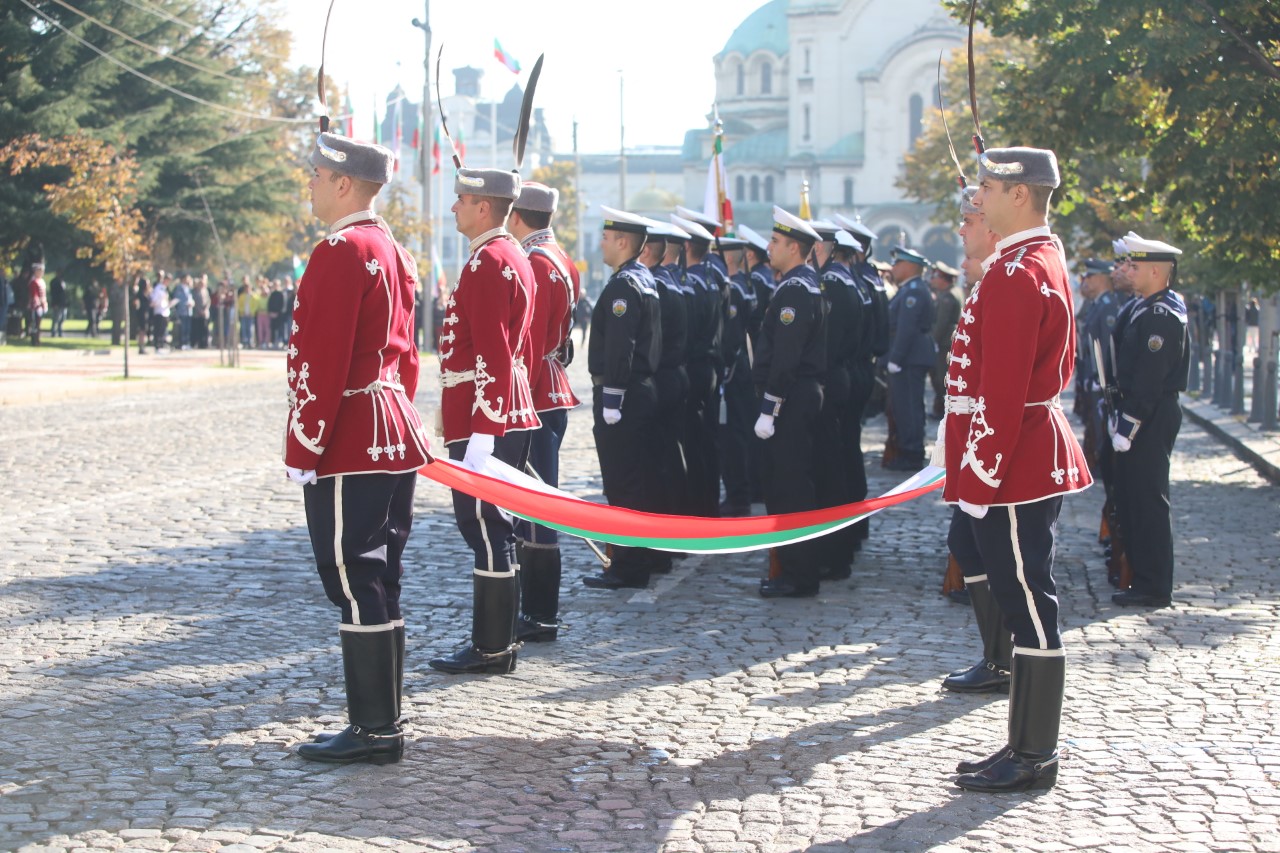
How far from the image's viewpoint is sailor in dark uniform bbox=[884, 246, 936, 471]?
1599 cm

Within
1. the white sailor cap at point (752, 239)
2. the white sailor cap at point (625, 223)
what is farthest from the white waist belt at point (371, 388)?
the white sailor cap at point (752, 239)

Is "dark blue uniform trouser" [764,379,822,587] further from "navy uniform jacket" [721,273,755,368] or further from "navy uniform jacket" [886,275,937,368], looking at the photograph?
"navy uniform jacket" [886,275,937,368]

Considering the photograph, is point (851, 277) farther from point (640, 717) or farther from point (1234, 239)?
point (1234, 239)

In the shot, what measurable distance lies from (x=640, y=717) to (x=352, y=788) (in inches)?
53.2

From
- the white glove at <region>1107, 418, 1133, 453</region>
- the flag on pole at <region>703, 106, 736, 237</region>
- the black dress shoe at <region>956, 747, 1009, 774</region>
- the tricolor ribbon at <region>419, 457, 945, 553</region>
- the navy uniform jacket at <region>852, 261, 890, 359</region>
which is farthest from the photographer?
the flag on pole at <region>703, 106, 736, 237</region>

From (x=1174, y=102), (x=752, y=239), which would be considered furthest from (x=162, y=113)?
(x=1174, y=102)

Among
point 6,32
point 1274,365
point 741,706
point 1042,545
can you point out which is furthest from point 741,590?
point 6,32

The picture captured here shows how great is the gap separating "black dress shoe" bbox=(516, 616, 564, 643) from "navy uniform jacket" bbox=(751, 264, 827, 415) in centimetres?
211

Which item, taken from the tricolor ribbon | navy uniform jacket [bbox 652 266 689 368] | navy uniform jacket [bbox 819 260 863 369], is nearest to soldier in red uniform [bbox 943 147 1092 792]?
the tricolor ribbon

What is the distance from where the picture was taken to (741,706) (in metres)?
6.58

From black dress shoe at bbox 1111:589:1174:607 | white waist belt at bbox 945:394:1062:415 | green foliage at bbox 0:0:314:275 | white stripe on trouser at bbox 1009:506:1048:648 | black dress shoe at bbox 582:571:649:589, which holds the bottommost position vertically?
black dress shoe at bbox 1111:589:1174:607

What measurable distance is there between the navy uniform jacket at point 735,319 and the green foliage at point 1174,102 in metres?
3.13

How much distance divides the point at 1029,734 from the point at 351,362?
8.39 ft

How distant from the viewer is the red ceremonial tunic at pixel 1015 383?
546 centimetres
